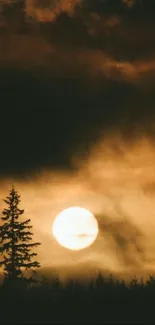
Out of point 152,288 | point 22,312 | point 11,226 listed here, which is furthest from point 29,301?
point 11,226

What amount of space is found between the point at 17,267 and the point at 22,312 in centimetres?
2350

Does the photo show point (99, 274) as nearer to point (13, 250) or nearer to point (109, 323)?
point (109, 323)

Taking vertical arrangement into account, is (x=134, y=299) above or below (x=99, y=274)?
below

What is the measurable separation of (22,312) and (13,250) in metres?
23.6

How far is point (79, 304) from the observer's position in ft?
72.6

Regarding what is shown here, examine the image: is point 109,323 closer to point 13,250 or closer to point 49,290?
point 49,290

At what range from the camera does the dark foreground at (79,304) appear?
68.7ft

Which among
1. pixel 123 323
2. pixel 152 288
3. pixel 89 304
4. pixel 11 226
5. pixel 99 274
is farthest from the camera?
pixel 11 226

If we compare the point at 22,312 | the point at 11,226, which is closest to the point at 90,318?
the point at 22,312

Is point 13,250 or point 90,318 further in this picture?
point 13,250

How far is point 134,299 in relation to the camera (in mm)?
22844

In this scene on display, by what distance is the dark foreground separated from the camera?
21.0 metres

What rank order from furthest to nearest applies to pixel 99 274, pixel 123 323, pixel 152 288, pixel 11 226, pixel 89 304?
pixel 11 226 → pixel 99 274 → pixel 152 288 → pixel 89 304 → pixel 123 323

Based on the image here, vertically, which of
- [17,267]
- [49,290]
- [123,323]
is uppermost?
[17,267]
